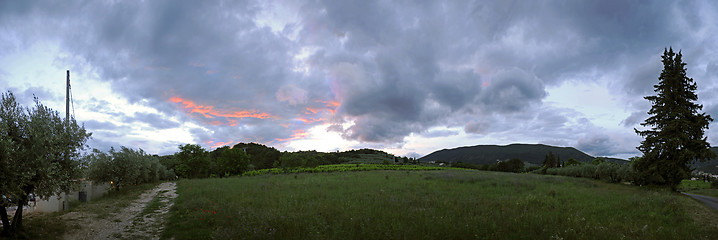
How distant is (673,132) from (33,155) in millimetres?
43770

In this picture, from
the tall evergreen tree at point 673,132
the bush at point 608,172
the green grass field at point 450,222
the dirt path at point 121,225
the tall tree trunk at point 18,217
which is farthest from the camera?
the bush at point 608,172

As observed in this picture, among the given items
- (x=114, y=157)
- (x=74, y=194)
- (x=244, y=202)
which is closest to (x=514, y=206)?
(x=244, y=202)

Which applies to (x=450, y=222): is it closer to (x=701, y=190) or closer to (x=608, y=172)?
(x=701, y=190)

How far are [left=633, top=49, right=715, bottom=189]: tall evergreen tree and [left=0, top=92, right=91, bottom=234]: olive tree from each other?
42.3m

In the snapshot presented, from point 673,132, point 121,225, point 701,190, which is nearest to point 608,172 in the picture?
point 701,190

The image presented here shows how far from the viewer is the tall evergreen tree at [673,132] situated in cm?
2569

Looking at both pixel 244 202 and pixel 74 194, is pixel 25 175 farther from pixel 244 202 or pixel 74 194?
pixel 74 194

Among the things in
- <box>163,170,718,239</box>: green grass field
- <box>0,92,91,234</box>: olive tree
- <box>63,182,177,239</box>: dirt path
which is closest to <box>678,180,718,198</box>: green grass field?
<box>163,170,718,239</box>: green grass field

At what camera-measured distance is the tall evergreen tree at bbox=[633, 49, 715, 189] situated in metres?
25.7

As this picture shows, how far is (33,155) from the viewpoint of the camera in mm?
10406

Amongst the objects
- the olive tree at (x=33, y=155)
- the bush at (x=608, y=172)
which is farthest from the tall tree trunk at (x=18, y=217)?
the bush at (x=608, y=172)

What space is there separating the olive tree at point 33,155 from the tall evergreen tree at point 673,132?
4232 cm

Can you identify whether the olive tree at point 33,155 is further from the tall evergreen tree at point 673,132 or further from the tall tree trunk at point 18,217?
the tall evergreen tree at point 673,132

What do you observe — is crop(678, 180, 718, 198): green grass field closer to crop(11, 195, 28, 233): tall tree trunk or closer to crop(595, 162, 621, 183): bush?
crop(595, 162, 621, 183): bush
